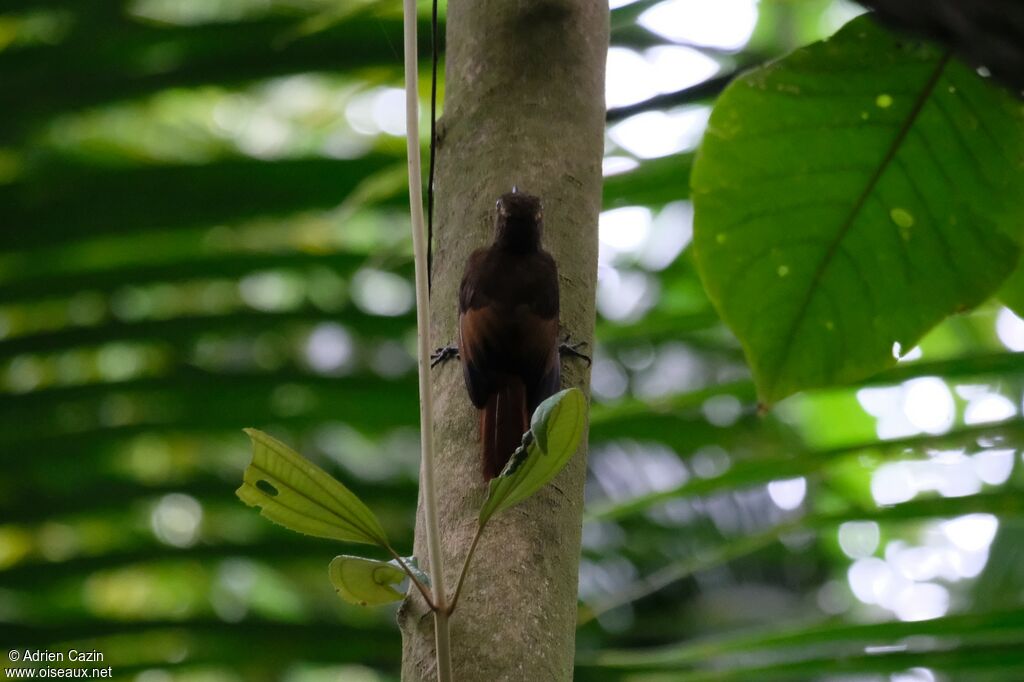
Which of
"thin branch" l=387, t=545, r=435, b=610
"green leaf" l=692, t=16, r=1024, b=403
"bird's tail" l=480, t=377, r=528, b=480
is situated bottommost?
"thin branch" l=387, t=545, r=435, b=610

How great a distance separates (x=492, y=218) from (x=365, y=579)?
19.2 inches

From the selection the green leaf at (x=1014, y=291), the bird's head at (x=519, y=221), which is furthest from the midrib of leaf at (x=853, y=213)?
the bird's head at (x=519, y=221)

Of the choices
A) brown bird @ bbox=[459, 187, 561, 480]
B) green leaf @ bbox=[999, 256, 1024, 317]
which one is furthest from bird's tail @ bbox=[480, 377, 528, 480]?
green leaf @ bbox=[999, 256, 1024, 317]

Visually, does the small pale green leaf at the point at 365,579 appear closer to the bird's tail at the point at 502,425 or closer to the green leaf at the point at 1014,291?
the bird's tail at the point at 502,425

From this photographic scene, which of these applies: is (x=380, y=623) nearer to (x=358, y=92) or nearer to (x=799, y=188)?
(x=358, y=92)

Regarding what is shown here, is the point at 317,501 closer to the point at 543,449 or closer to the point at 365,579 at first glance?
the point at 365,579

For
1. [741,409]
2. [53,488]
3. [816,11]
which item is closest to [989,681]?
[741,409]

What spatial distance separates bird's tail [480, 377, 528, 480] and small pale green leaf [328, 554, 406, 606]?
0.21 metres

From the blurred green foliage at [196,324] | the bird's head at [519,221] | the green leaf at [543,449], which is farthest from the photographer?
the blurred green foliage at [196,324]

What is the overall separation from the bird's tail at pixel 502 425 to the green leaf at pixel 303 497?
24 centimetres

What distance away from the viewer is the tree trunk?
3.63ft

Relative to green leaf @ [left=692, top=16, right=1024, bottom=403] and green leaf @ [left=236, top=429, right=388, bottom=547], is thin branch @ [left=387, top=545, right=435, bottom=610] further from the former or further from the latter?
green leaf @ [left=692, top=16, right=1024, bottom=403]

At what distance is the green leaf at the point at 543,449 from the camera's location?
0.96 m

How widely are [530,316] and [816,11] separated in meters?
1.68
